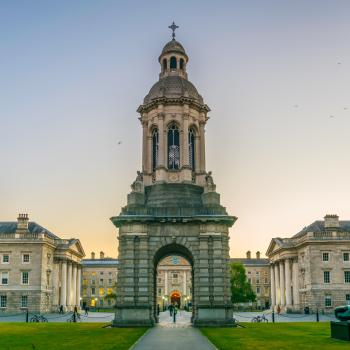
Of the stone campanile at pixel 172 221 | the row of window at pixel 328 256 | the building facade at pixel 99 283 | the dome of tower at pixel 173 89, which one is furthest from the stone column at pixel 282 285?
the dome of tower at pixel 173 89

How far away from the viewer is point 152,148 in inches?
1700

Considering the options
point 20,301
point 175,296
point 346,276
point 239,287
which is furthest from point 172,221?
point 175,296

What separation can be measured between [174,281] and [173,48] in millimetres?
91072

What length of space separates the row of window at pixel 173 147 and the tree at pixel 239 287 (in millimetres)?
59274

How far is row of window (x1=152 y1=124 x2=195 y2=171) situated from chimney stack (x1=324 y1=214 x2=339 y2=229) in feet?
133

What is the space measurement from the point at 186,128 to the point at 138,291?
1343 centimetres

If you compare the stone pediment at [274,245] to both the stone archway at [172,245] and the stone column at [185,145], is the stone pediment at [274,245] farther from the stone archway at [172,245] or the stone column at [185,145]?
the stone archway at [172,245]

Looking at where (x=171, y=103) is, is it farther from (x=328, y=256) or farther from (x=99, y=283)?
(x=99, y=283)

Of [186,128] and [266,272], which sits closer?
[186,128]

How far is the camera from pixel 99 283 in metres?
130

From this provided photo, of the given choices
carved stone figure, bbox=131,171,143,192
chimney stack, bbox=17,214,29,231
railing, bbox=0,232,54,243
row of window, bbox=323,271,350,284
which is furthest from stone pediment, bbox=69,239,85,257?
carved stone figure, bbox=131,171,143,192

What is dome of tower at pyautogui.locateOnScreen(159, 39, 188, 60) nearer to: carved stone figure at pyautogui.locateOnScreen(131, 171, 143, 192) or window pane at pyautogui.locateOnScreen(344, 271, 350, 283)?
carved stone figure at pyautogui.locateOnScreen(131, 171, 143, 192)

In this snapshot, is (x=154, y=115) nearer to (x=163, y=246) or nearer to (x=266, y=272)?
(x=163, y=246)

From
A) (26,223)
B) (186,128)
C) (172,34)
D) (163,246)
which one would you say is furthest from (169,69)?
(26,223)
